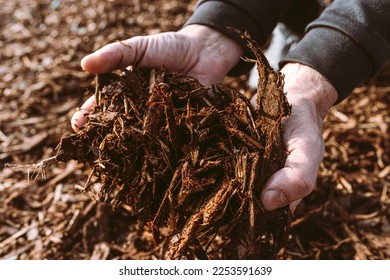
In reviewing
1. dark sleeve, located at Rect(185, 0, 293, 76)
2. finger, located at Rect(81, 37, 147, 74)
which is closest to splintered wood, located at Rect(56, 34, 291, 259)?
finger, located at Rect(81, 37, 147, 74)

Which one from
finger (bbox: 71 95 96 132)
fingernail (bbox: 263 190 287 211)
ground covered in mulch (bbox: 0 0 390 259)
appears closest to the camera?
fingernail (bbox: 263 190 287 211)

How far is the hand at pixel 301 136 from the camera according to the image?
5.86 feet

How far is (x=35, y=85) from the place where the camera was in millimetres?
3604

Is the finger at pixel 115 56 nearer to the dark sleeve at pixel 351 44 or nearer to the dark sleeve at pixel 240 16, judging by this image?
the dark sleeve at pixel 240 16

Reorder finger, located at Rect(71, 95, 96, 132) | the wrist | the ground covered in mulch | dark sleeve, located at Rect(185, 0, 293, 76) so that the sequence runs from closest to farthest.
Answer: finger, located at Rect(71, 95, 96, 132) → the wrist → the ground covered in mulch → dark sleeve, located at Rect(185, 0, 293, 76)

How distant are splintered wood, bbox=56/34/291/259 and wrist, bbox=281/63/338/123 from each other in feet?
0.93

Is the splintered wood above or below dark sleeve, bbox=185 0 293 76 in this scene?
below

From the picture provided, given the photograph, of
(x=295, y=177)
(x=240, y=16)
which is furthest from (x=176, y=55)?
(x=295, y=177)

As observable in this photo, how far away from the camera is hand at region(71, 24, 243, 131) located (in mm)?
2201

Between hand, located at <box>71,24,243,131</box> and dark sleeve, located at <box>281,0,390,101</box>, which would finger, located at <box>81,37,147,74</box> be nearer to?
hand, located at <box>71,24,243,131</box>

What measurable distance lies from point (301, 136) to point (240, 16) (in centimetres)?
111

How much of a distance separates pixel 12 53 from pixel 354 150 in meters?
3.17
